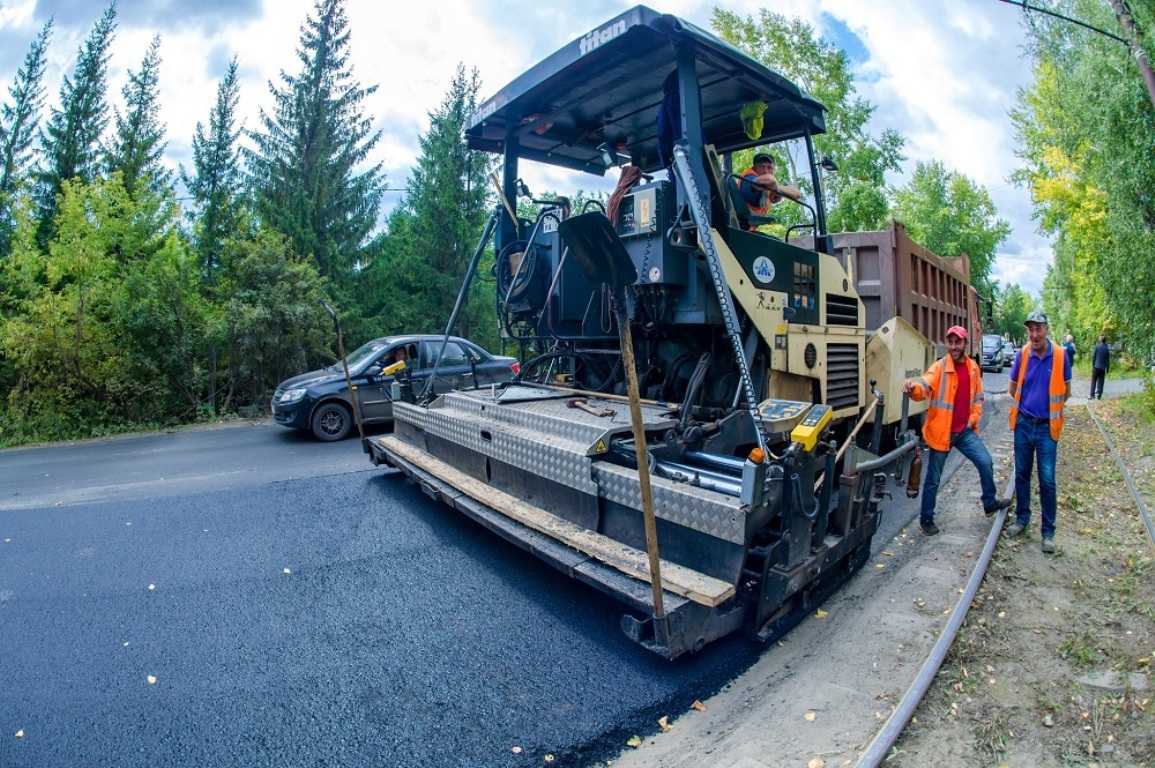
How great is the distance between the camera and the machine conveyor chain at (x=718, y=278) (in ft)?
10.4

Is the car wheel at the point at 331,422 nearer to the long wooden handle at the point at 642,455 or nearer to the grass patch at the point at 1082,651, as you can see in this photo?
the long wooden handle at the point at 642,455

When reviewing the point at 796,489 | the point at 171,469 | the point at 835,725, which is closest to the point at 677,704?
the point at 835,725

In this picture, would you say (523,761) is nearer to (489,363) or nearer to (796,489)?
(796,489)

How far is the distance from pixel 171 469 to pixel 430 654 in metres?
6.37

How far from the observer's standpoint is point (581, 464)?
139 inches

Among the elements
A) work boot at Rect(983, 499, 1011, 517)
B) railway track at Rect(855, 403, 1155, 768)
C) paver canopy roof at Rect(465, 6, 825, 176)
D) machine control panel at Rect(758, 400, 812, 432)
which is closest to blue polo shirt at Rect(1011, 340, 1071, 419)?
work boot at Rect(983, 499, 1011, 517)

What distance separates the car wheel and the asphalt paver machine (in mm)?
3967

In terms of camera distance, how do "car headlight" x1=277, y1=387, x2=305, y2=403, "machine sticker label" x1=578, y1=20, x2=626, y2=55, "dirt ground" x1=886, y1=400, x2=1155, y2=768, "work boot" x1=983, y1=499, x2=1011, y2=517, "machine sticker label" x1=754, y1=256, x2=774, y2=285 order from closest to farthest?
1. "dirt ground" x1=886, y1=400, x2=1155, y2=768
2. "machine sticker label" x1=578, y1=20, x2=626, y2=55
3. "machine sticker label" x1=754, y1=256, x2=774, y2=285
4. "work boot" x1=983, y1=499, x2=1011, y2=517
5. "car headlight" x1=277, y1=387, x2=305, y2=403

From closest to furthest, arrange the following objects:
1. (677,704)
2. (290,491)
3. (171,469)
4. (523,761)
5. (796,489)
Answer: (523,761) → (677,704) → (796,489) → (290,491) → (171,469)

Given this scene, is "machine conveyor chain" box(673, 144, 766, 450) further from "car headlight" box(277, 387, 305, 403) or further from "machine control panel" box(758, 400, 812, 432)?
"car headlight" box(277, 387, 305, 403)

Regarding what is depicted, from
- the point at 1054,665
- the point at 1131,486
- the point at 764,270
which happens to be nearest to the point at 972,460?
the point at 1131,486

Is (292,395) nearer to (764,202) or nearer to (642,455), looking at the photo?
(764,202)

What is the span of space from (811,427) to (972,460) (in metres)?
3.17

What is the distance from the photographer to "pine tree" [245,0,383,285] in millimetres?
19547
